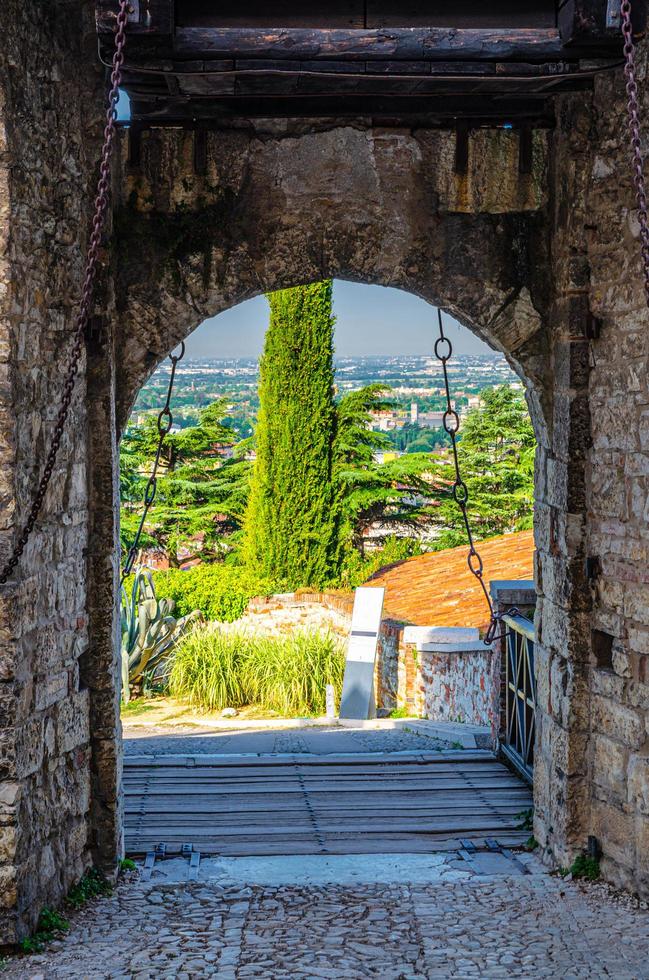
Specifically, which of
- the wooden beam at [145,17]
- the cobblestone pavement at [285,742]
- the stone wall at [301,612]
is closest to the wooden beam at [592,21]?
the wooden beam at [145,17]

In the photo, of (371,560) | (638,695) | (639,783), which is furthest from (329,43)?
(371,560)

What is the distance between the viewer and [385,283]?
4602 millimetres

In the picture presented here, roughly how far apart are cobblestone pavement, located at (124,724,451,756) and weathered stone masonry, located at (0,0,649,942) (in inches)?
82.1

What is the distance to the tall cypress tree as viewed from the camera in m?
14.6

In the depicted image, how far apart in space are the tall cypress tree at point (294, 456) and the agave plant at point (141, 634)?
10.2ft

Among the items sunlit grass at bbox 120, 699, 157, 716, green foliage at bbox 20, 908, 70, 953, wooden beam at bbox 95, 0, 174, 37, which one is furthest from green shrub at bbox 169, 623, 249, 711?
wooden beam at bbox 95, 0, 174, 37

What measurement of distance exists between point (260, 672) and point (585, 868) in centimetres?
675

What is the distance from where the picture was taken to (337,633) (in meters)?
12.2

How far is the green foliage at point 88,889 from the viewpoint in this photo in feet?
13.4

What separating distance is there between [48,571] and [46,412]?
22.7 inches

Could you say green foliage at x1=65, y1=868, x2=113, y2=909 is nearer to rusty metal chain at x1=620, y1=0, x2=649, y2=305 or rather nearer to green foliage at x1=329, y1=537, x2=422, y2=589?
rusty metal chain at x1=620, y1=0, x2=649, y2=305

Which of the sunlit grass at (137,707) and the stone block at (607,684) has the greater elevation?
the stone block at (607,684)

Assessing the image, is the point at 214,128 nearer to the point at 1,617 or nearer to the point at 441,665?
the point at 1,617

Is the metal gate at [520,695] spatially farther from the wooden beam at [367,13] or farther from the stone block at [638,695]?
the wooden beam at [367,13]
